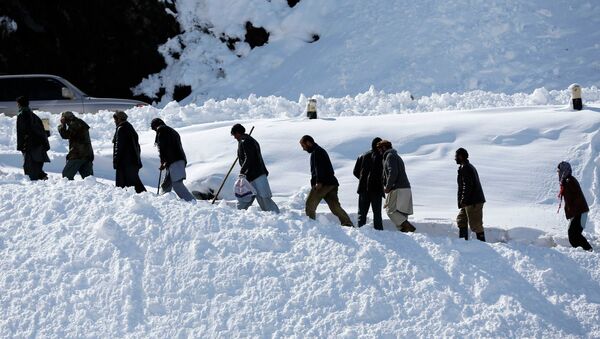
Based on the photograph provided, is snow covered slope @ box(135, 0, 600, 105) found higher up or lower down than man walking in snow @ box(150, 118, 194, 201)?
higher up

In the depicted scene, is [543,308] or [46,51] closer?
[543,308]

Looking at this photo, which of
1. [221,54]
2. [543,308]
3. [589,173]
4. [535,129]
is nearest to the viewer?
[543,308]

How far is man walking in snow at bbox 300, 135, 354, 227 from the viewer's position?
40.2ft

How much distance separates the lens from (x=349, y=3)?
27891 mm

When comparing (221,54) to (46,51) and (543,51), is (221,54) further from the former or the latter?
(543,51)

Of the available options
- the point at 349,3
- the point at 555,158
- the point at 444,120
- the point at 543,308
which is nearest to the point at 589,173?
the point at 555,158

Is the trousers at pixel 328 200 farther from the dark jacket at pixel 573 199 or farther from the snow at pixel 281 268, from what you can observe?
the dark jacket at pixel 573 199

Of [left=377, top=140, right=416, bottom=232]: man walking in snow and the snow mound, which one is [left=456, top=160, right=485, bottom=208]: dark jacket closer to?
[left=377, top=140, right=416, bottom=232]: man walking in snow

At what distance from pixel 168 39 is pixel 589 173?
1513 centimetres

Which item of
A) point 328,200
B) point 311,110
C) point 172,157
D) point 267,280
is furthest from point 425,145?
point 267,280

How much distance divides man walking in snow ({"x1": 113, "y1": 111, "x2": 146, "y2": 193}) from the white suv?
25.5ft

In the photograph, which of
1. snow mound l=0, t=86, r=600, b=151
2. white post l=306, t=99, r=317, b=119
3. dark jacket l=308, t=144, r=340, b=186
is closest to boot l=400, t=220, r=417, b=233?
dark jacket l=308, t=144, r=340, b=186

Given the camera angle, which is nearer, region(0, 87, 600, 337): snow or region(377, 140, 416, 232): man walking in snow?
region(0, 87, 600, 337): snow

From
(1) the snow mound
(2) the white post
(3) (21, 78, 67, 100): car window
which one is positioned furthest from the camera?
(3) (21, 78, 67, 100): car window
